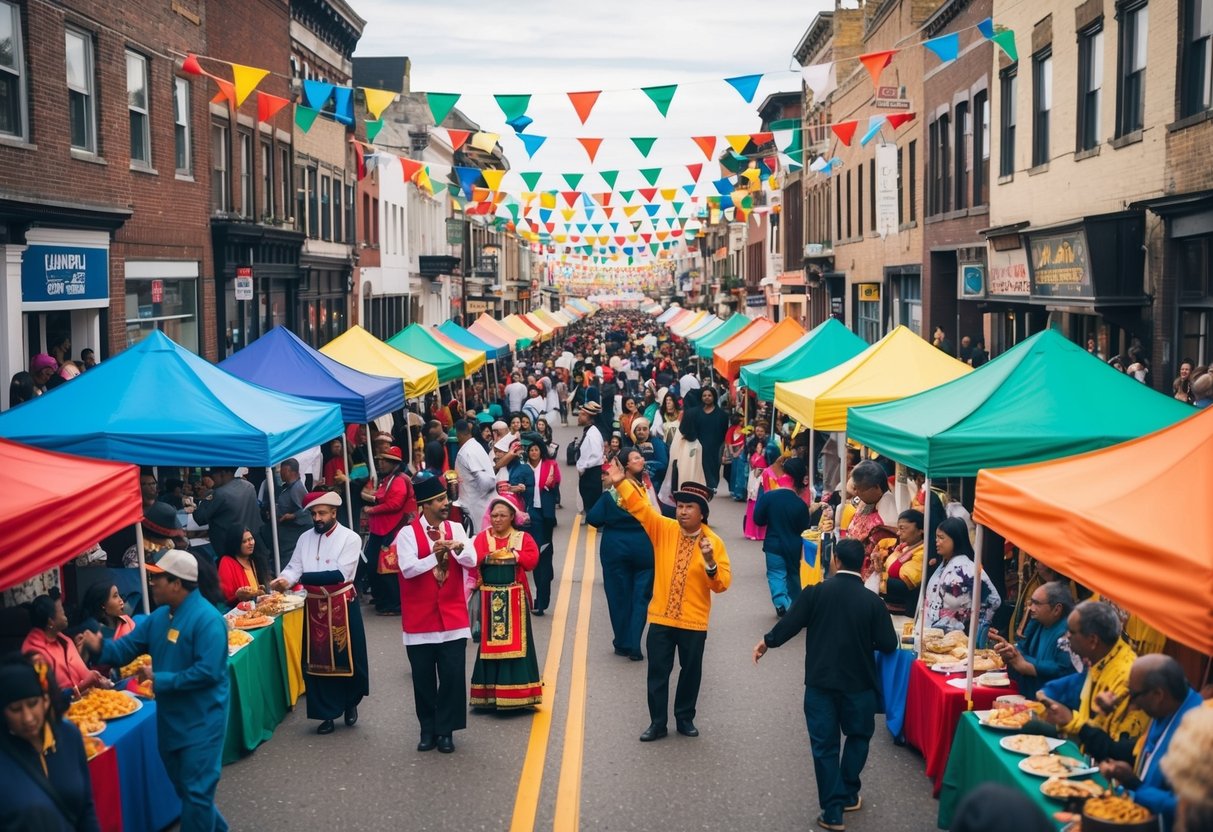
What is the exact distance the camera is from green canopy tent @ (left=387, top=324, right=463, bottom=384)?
22609 millimetres

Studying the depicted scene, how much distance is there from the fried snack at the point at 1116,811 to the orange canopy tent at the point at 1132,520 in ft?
2.23

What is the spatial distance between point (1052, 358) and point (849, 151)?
99.0 feet

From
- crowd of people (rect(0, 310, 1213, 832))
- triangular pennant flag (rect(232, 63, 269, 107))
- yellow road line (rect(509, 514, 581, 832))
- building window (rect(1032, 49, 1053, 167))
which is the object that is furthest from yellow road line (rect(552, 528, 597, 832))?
building window (rect(1032, 49, 1053, 167))

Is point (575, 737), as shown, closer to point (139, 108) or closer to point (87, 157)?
point (87, 157)

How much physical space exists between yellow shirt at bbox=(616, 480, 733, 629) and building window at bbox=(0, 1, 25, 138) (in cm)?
1182

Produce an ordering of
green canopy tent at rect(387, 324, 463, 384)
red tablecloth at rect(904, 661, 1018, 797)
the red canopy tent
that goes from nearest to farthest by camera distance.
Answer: the red canopy tent, red tablecloth at rect(904, 661, 1018, 797), green canopy tent at rect(387, 324, 463, 384)

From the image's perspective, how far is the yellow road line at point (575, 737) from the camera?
742cm

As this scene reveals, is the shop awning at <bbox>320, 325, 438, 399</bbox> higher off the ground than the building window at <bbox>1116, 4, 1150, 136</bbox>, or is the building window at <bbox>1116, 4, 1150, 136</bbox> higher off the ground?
the building window at <bbox>1116, 4, 1150, 136</bbox>

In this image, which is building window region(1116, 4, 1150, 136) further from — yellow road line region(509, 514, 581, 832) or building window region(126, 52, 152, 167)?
building window region(126, 52, 152, 167)

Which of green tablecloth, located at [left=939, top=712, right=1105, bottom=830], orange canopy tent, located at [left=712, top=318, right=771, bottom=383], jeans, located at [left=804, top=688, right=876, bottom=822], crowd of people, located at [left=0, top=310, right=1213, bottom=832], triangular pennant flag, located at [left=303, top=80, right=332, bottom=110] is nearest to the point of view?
crowd of people, located at [left=0, top=310, right=1213, bottom=832]

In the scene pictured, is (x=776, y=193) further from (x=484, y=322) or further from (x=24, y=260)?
(x=24, y=260)

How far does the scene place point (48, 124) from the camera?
17.5m

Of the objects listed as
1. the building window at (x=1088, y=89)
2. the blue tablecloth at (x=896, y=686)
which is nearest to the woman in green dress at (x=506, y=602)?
the blue tablecloth at (x=896, y=686)

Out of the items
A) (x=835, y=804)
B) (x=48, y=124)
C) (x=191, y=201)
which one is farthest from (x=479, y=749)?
(x=191, y=201)
